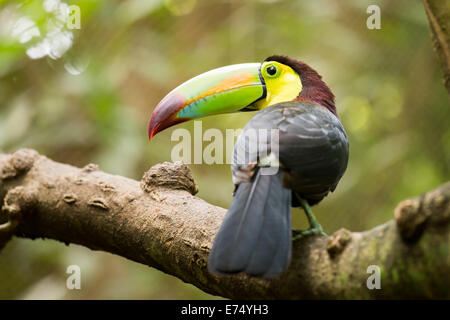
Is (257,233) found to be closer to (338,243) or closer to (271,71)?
(338,243)

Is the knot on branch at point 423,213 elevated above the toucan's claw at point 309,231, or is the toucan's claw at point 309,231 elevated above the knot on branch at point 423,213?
the toucan's claw at point 309,231

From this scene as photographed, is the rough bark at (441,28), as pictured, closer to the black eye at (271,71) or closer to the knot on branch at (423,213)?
the knot on branch at (423,213)

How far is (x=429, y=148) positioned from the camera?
3.85m

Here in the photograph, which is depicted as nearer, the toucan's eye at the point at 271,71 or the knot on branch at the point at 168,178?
the knot on branch at the point at 168,178

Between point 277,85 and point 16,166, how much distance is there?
1167 millimetres

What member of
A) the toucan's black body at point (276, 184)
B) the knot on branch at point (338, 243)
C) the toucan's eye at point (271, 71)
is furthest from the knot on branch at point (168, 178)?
the knot on branch at point (338, 243)

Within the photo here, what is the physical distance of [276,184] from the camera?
1398 mm

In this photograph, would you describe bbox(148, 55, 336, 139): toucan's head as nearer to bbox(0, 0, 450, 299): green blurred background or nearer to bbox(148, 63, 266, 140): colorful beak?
bbox(148, 63, 266, 140): colorful beak

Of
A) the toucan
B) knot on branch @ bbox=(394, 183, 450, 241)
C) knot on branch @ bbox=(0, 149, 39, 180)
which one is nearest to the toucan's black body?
the toucan

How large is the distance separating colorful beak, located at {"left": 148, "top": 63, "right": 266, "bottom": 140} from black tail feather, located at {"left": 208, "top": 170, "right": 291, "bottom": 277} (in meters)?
0.67

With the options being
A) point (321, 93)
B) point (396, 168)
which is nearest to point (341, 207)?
point (396, 168)

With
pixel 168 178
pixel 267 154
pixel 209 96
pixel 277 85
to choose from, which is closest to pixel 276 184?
pixel 267 154

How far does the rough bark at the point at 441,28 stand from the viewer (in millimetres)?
1291

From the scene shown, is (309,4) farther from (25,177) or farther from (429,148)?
(25,177)
